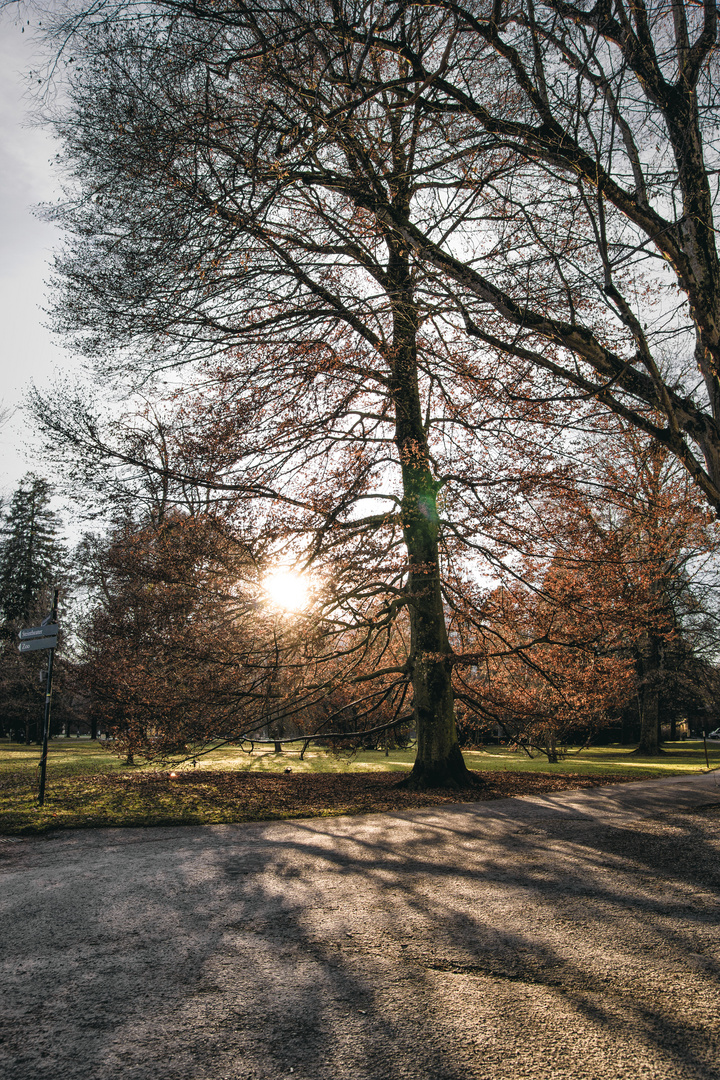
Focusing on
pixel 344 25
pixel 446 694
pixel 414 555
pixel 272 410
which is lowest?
pixel 446 694

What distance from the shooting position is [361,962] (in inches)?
127

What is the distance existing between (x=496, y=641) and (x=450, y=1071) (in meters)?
11.7

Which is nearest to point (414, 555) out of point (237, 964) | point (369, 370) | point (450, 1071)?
point (369, 370)

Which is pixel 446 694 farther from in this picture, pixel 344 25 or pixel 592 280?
pixel 344 25

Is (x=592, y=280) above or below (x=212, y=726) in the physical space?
above

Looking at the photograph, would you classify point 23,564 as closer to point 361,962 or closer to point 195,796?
point 195,796

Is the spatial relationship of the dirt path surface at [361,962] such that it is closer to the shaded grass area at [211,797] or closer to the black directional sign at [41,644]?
the shaded grass area at [211,797]

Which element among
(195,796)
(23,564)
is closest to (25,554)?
(23,564)

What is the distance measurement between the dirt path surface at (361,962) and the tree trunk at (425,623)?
5824 mm

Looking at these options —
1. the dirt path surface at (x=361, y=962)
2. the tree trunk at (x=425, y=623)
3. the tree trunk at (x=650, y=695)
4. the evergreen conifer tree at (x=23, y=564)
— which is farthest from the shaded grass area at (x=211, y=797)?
the evergreen conifer tree at (x=23, y=564)

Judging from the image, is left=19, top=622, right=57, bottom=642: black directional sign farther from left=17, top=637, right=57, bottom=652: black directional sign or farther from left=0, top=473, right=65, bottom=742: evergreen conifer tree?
left=0, top=473, right=65, bottom=742: evergreen conifer tree

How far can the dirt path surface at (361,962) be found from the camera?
2.36 metres

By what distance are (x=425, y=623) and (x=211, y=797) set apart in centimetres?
489

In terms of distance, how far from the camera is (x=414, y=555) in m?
11.9
